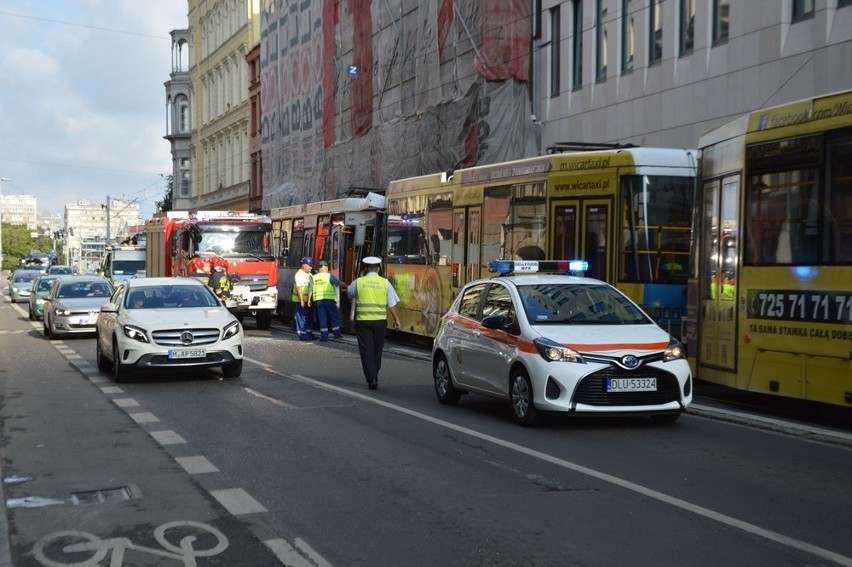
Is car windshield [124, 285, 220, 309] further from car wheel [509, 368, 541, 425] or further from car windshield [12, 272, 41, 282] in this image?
car windshield [12, 272, 41, 282]

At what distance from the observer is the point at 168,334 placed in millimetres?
16734

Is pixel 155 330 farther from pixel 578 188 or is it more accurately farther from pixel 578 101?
pixel 578 101

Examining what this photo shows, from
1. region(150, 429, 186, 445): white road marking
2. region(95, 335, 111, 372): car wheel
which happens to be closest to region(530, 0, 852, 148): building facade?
region(95, 335, 111, 372): car wheel

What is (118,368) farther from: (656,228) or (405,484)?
(405,484)

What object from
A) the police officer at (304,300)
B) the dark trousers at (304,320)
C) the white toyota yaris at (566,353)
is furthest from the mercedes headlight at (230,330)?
the dark trousers at (304,320)

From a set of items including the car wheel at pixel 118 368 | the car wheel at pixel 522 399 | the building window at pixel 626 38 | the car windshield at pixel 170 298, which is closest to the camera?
the car wheel at pixel 522 399

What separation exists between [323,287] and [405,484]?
18117mm

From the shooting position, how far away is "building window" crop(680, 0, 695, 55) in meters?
26.7

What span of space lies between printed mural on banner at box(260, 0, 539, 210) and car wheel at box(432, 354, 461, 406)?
19666mm

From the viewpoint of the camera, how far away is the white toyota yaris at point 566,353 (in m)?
11.4

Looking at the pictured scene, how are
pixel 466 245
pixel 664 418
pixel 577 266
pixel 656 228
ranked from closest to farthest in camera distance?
1. pixel 664 418
2. pixel 577 266
3. pixel 656 228
4. pixel 466 245

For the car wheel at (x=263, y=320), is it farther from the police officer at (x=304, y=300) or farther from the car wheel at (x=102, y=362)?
the car wheel at (x=102, y=362)

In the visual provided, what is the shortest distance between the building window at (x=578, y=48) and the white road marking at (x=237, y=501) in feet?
81.9

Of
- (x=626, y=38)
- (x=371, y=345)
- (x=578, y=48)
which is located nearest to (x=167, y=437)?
(x=371, y=345)
